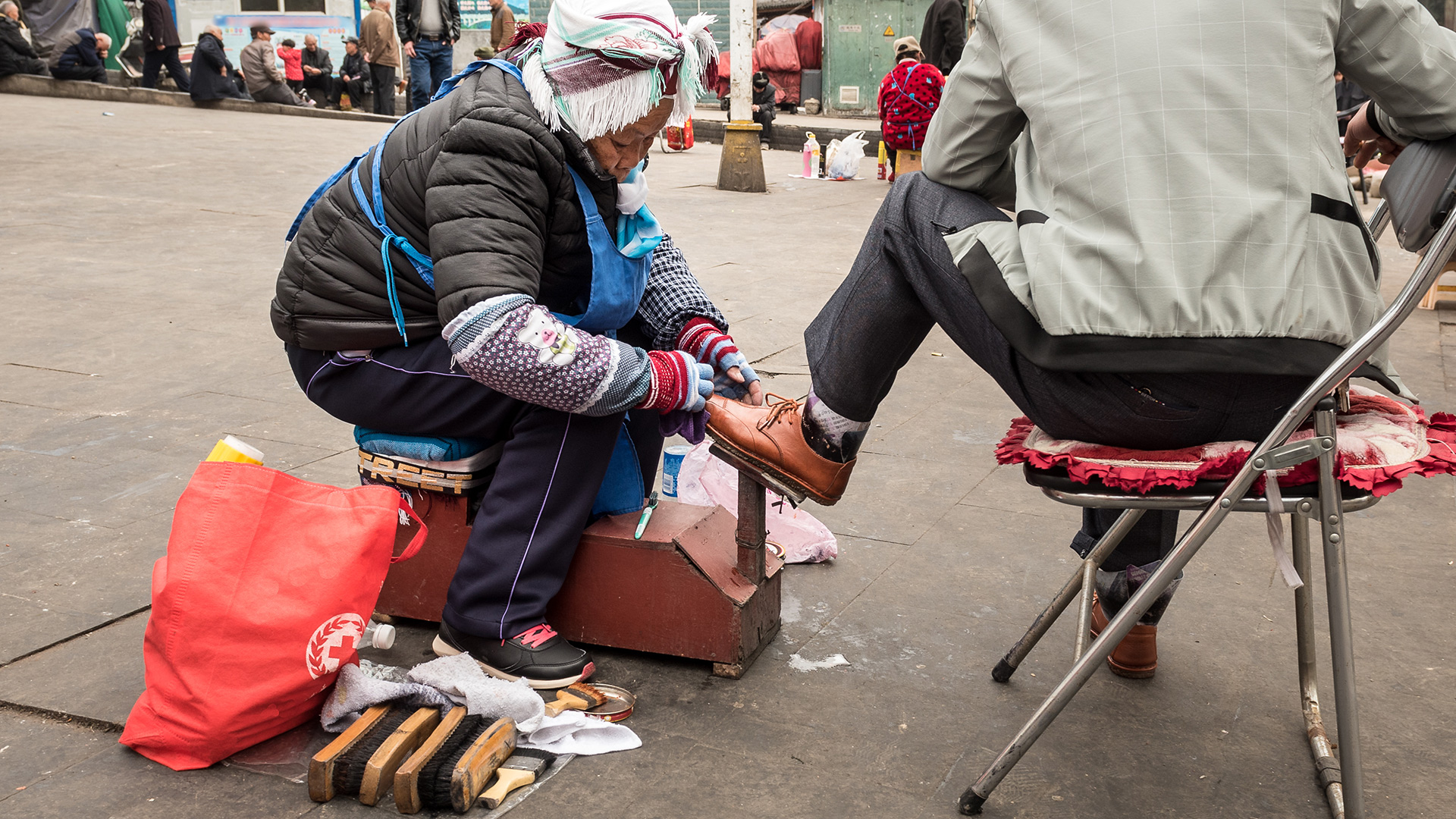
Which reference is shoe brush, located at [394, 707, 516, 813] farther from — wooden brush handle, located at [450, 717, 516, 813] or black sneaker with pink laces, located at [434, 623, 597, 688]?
black sneaker with pink laces, located at [434, 623, 597, 688]

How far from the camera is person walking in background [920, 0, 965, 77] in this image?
1078 cm

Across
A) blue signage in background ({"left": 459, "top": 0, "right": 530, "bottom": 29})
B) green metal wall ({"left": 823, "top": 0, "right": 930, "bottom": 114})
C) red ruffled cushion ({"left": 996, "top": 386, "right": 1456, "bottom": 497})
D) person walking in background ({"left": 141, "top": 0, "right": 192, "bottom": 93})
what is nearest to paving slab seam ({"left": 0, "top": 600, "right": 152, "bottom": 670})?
red ruffled cushion ({"left": 996, "top": 386, "right": 1456, "bottom": 497})

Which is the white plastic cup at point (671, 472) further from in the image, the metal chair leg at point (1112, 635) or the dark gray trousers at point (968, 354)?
the metal chair leg at point (1112, 635)

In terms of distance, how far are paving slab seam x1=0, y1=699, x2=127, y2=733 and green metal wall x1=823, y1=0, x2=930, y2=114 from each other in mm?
19037

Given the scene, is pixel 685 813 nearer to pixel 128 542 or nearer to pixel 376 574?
pixel 376 574

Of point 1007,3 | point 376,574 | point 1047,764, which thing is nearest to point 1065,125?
point 1007,3

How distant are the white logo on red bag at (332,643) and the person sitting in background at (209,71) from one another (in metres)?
14.4

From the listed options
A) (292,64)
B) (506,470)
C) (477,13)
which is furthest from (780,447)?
(477,13)

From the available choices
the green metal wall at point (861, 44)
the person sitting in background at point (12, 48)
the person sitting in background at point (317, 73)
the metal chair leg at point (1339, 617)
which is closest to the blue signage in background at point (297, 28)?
the person sitting in background at point (317, 73)

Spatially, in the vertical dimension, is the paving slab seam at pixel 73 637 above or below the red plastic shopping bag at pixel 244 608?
below

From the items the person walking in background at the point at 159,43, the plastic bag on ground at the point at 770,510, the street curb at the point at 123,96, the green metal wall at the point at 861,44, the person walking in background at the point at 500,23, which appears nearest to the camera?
the plastic bag on ground at the point at 770,510

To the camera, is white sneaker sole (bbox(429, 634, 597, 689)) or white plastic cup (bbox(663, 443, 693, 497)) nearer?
white sneaker sole (bbox(429, 634, 597, 689))

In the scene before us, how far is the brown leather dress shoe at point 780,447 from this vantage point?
78.8 inches

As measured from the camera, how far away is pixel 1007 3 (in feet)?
5.26
